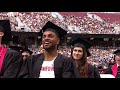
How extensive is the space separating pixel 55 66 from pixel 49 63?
9cm

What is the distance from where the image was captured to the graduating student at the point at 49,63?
159 inches

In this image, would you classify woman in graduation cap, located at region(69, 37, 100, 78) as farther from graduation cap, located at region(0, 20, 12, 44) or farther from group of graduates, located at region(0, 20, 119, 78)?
graduation cap, located at region(0, 20, 12, 44)

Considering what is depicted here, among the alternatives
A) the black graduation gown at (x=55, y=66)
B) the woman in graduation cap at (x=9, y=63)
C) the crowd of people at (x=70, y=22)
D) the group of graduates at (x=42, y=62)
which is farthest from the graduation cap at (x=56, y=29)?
the crowd of people at (x=70, y=22)

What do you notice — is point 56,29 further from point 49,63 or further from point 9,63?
point 9,63

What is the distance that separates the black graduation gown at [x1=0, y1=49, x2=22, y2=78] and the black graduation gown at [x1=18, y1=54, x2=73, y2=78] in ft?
0.25

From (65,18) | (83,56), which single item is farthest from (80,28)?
(83,56)

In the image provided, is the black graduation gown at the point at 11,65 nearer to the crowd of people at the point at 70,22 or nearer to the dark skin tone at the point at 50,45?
the dark skin tone at the point at 50,45

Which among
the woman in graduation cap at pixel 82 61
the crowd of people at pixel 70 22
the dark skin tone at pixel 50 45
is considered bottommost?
the woman in graduation cap at pixel 82 61

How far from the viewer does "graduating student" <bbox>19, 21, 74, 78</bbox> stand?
4.05 m

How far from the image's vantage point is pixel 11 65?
12.8 ft

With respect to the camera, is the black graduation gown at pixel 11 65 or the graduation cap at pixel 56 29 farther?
the graduation cap at pixel 56 29

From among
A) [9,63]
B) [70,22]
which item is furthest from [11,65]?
[70,22]
